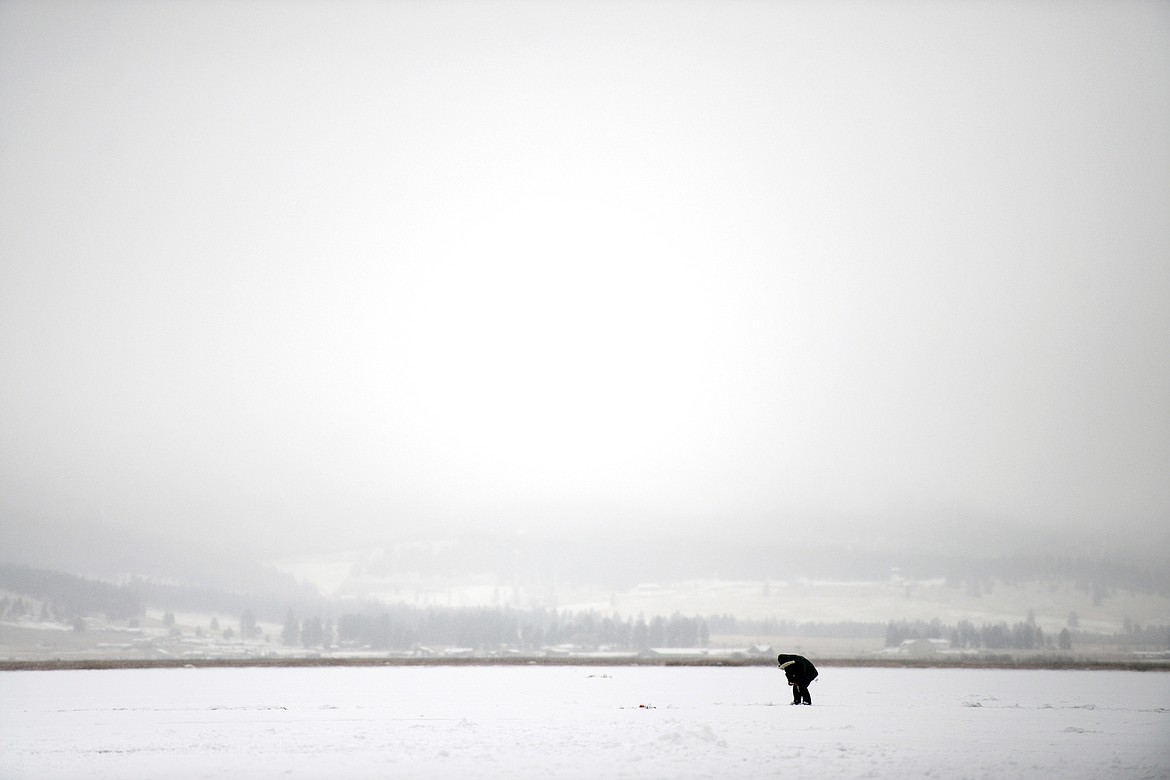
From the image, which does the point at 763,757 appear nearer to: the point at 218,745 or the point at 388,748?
the point at 388,748

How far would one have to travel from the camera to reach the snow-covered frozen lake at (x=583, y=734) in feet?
77.6

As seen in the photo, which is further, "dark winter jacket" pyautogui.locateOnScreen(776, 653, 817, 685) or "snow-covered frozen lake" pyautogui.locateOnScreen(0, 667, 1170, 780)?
"dark winter jacket" pyautogui.locateOnScreen(776, 653, 817, 685)

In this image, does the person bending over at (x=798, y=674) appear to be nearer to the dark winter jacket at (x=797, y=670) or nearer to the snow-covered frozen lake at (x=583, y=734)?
the dark winter jacket at (x=797, y=670)

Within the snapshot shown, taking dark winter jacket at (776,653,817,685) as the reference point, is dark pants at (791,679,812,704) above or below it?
below

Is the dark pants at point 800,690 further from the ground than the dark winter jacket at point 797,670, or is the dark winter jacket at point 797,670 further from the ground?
the dark winter jacket at point 797,670

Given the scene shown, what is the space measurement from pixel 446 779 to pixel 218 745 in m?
10.1

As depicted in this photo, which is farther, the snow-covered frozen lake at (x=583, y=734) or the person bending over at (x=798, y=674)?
the person bending over at (x=798, y=674)

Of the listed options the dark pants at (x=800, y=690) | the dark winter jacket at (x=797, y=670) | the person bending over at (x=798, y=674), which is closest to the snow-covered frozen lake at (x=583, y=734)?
the dark pants at (x=800, y=690)

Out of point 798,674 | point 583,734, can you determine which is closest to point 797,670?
point 798,674

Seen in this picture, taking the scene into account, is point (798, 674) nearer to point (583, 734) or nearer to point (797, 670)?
point (797, 670)

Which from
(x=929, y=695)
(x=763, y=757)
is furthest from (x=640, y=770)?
(x=929, y=695)

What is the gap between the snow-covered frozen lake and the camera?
23641 mm

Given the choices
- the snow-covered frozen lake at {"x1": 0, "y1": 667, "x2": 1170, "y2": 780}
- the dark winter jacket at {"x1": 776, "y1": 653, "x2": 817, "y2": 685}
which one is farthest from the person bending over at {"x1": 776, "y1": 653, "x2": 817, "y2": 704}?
the snow-covered frozen lake at {"x1": 0, "y1": 667, "x2": 1170, "y2": 780}

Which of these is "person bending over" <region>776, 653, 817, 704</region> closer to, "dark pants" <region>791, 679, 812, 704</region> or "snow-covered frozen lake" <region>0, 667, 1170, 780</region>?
"dark pants" <region>791, 679, 812, 704</region>
